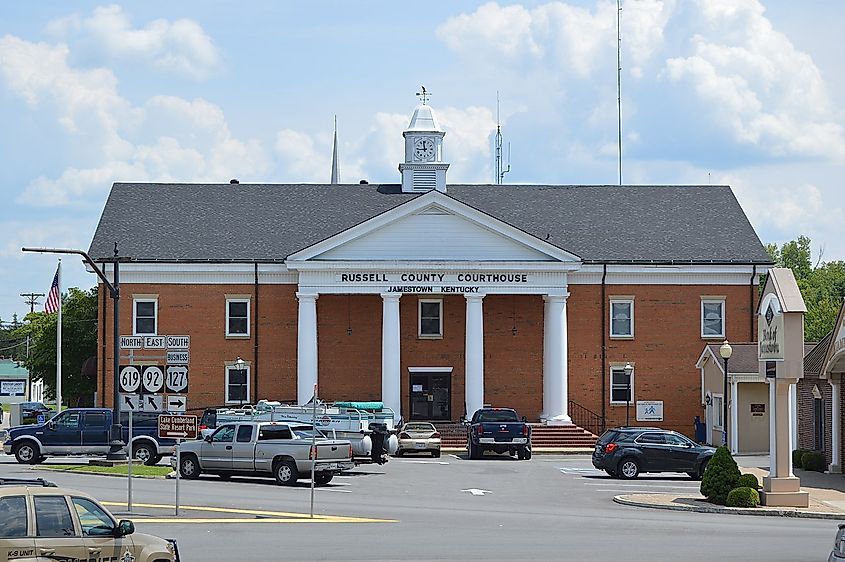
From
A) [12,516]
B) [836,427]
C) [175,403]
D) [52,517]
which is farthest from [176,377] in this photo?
[836,427]

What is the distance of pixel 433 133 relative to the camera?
5969 centimetres

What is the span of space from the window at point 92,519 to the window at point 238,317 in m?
40.0

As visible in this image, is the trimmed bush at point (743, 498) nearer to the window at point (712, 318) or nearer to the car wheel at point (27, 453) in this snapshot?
the car wheel at point (27, 453)

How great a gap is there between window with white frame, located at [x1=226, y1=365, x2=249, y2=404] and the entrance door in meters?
6.95

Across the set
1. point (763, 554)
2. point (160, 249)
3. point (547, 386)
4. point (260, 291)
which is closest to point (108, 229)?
point (160, 249)

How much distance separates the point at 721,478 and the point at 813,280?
83.7 meters

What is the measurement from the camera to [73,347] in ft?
246

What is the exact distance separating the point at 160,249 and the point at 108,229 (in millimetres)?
3041

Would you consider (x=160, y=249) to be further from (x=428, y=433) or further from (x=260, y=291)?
(x=428, y=433)

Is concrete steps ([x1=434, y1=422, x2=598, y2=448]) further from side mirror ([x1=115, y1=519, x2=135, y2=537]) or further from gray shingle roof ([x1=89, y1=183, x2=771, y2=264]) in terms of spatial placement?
side mirror ([x1=115, y1=519, x2=135, y2=537])

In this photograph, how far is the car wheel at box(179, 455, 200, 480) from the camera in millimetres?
33531

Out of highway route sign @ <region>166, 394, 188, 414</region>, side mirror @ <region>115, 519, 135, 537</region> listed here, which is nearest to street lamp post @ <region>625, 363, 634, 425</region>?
highway route sign @ <region>166, 394, 188, 414</region>

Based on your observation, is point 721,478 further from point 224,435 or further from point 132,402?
point 132,402

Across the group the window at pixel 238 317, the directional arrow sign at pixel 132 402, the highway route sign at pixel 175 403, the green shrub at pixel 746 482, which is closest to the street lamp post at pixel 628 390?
the window at pixel 238 317
